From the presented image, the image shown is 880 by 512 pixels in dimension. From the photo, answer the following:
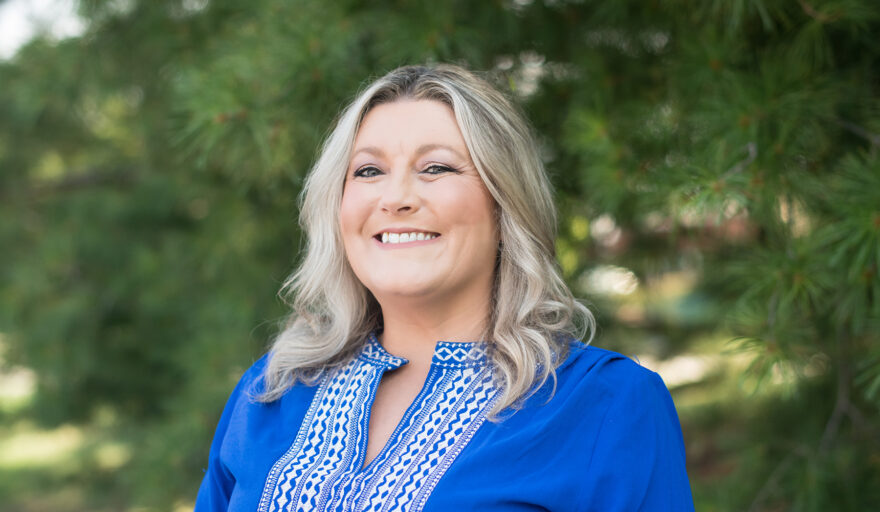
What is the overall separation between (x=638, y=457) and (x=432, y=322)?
434 millimetres

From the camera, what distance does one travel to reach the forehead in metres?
1.35

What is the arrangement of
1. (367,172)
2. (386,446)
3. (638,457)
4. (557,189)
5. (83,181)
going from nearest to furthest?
(638,457)
(386,446)
(367,172)
(557,189)
(83,181)

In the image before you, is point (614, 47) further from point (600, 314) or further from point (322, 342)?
point (322, 342)

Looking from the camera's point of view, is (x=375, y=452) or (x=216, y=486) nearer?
(x=375, y=452)

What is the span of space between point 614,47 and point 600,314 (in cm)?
75

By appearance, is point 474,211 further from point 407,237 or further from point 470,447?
point 470,447

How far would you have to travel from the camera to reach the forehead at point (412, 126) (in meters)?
1.35

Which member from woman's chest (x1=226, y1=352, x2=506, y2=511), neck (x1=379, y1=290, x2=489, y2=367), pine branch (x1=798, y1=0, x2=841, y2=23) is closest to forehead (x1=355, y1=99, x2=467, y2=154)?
neck (x1=379, y1=290, x2=489, y2=367)

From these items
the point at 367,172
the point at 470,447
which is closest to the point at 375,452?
the point at 470,447

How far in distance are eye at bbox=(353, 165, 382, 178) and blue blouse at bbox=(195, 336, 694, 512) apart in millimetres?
326

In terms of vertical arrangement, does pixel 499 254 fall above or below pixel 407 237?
below

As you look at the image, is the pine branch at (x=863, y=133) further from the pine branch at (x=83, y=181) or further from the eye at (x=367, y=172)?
the pine branch at (x=83, y=181)

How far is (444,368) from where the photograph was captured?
1.37 meters

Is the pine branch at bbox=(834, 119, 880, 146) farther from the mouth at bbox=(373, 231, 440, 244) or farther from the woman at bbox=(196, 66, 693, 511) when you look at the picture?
the mouth at bbox=(373, 231, 440, 244)
